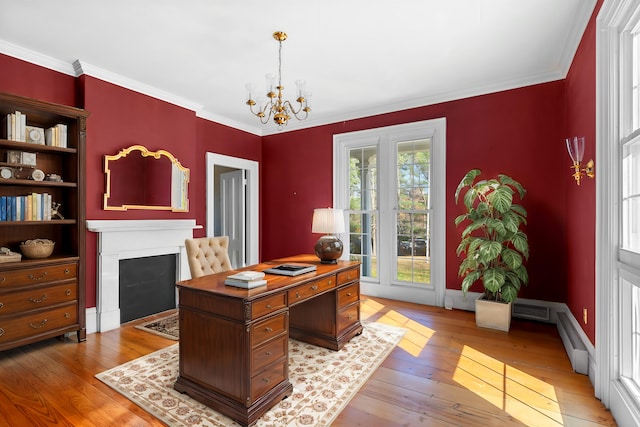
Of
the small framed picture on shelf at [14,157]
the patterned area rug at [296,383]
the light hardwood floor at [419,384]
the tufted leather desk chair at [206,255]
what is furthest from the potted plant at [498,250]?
the small framed picture on shelf at [14,157]

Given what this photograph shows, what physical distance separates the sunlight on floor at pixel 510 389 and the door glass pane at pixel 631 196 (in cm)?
108

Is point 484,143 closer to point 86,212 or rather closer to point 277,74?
point 277,74

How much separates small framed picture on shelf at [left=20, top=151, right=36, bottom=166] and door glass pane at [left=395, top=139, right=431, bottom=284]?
157 inches

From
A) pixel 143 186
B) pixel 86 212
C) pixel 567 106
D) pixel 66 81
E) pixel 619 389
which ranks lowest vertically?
pixel 619 389

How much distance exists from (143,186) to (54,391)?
2.27 m

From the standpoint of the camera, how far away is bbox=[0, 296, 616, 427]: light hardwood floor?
196 centimetres

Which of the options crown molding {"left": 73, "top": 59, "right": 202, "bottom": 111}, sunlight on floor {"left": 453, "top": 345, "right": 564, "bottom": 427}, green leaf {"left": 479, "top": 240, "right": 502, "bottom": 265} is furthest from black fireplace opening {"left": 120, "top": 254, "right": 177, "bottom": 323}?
green leaf {"left": 479, "top": 240, "right": 502, "bottom": 265}

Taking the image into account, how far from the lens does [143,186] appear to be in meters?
3.91

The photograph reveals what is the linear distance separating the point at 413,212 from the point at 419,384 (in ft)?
8.22

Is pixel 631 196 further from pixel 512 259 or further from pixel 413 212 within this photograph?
pixel 413 212

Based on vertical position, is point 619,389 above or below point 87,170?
below

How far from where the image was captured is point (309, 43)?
292cm

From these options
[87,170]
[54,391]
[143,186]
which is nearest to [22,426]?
[54,391]

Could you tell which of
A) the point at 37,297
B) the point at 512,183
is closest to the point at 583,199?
the point at 512,183
